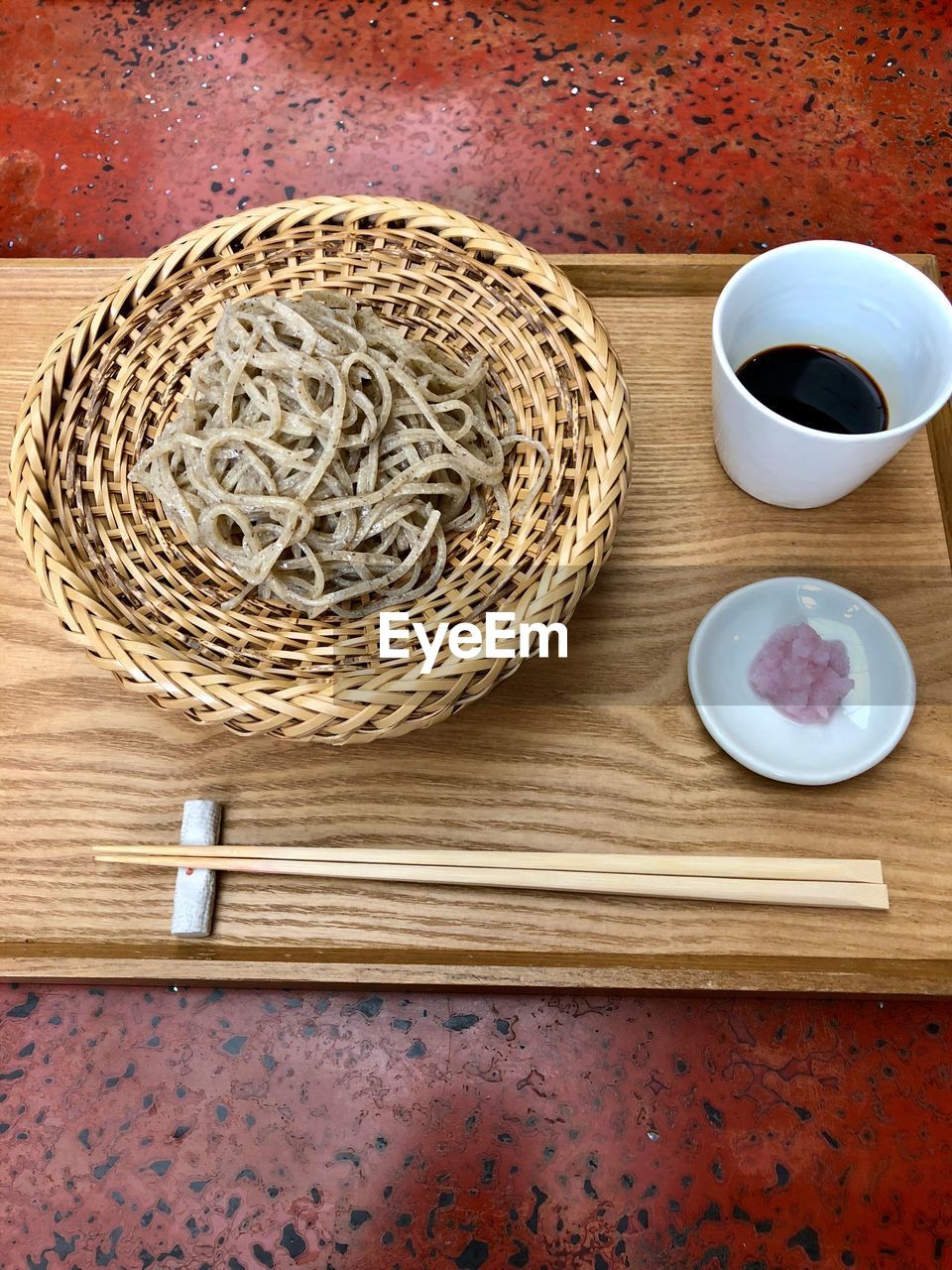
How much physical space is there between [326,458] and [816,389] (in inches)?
24.2

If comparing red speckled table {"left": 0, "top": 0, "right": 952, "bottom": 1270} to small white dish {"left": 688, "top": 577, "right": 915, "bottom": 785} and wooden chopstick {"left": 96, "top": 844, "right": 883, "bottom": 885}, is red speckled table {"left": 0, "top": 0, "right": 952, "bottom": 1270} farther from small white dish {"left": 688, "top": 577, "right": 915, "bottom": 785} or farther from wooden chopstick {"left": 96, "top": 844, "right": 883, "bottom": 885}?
small white dish {"left": 688, "top": 577, "right": 915, "bottom": 785}

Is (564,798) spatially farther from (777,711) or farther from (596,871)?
(777,711)

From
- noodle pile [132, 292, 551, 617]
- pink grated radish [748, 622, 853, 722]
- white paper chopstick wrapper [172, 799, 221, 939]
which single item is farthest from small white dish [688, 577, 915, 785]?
white paper chopstick wrapper [172, 799, 221, 939]

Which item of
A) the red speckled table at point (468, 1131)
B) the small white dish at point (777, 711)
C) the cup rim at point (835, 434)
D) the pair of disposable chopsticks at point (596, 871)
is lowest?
the red speckled table at point (468, 1131)

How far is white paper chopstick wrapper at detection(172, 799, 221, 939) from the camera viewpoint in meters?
0.97

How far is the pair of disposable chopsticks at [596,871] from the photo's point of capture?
0.97 m

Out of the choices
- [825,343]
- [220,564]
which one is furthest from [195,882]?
[825,343]

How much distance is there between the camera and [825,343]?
43.3 inches

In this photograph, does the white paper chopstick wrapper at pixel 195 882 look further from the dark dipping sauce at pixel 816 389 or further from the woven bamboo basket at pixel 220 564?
the dark dipping sauce at pixel 816 389

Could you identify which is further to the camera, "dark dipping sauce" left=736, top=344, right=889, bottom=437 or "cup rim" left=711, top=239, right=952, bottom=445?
"dark dipping sauce" left=736, top=344, right=889, bottom=437

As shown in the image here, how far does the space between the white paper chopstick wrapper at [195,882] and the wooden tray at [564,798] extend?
0.03m

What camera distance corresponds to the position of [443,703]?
867 millimetres

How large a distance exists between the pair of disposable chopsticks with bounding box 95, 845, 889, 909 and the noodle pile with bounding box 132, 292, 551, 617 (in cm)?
28

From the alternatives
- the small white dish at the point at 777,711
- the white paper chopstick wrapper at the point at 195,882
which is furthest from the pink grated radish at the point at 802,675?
the white paper chopstick wrapper at the point at 195,882
